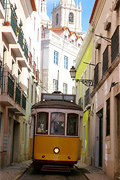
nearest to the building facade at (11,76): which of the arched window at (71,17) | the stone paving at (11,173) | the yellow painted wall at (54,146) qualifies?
the stone paving at (11,173)

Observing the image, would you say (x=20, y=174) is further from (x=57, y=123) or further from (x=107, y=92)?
(x=107, y=92)

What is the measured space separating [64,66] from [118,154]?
3276 centimetres

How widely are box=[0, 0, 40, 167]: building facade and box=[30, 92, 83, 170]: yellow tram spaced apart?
206cm

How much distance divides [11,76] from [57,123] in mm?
3772

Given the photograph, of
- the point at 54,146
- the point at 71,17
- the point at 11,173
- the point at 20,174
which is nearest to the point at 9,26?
the point at 54,146

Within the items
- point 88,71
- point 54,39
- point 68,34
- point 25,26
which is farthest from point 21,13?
A: point 68,34

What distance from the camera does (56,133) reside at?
44.0 feet

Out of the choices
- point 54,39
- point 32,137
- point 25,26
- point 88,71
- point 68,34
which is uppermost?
point 68,34

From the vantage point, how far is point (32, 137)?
1373 cm

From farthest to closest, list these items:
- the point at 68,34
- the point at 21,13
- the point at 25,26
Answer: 1. the point at 68,34
2. the point at 25,26
3. the point at 21,13

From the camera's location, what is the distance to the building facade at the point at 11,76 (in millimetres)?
15320

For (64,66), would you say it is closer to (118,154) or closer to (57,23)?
(118,154)

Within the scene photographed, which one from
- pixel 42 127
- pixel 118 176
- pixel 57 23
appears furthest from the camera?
pixel 57 23

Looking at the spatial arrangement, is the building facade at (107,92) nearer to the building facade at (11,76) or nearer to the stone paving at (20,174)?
the stone paving at (20,174)
